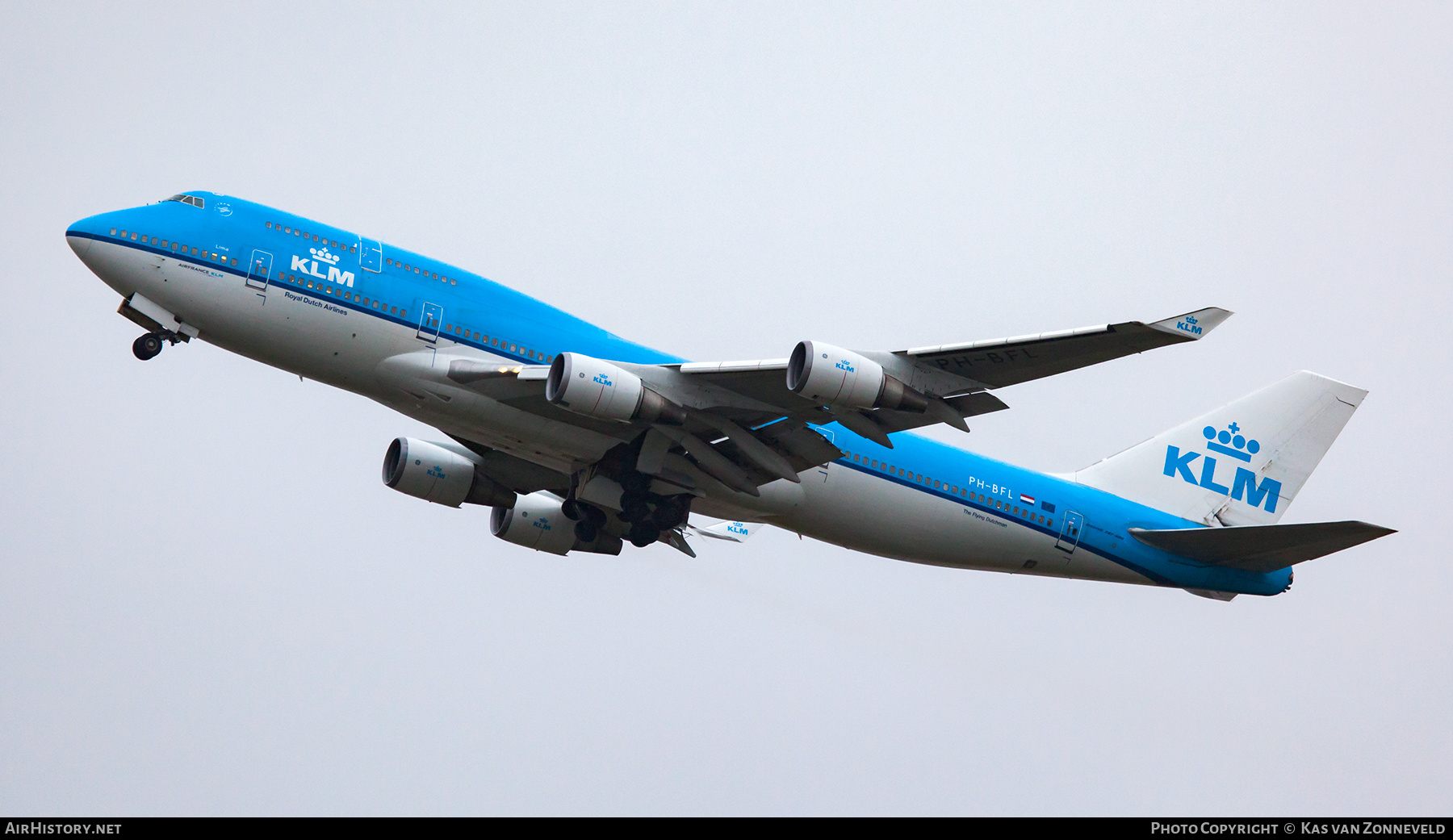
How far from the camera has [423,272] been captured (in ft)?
88.4

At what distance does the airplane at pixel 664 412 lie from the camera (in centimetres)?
2508

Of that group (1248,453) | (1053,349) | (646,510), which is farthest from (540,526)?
(1248,453)

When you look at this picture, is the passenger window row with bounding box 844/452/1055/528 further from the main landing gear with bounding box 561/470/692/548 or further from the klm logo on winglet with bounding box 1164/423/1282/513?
the klm logo on winglet with bounding box 1164/423/1282/513

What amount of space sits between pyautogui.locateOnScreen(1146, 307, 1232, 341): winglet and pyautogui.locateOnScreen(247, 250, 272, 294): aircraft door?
16.2 metres

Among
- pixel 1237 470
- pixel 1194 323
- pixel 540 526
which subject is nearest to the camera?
pixel 1194 323

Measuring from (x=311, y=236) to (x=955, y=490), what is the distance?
15.0 meters

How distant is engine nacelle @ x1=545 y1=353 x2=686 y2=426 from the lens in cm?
2500

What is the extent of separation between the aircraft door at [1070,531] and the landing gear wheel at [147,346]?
66.1 feet

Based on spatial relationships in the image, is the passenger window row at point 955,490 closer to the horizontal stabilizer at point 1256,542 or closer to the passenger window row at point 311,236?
the horizontal stabilizer at point 1256,542

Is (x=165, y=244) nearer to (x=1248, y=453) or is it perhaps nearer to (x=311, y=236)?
(x=311, y=236)

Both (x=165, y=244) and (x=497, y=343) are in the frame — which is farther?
(x=497, y=343)
